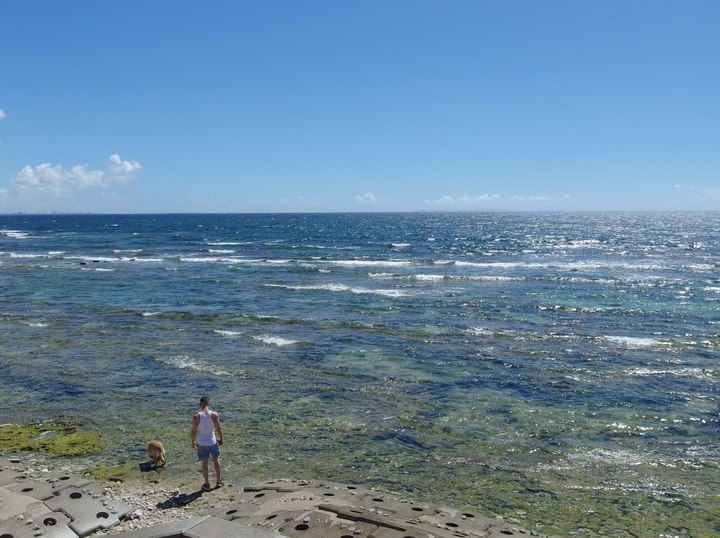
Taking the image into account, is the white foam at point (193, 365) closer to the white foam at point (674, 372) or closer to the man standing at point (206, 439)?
the man standing at point (206, 439)

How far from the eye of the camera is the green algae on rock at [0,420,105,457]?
15.1m

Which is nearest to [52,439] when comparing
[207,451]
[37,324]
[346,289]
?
[207,451]

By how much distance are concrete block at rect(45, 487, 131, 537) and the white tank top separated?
1.91 metres

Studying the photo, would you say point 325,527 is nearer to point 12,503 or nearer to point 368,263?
point 12,503

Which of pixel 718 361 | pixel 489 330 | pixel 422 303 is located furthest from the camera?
pixel 422 303

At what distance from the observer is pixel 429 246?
92188 mm

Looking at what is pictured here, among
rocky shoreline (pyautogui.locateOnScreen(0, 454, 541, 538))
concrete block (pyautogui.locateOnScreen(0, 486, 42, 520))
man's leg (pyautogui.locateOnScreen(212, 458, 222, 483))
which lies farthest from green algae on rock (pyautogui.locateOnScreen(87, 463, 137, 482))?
concrete block (pyautogui.locateOnScreen(0, 486, 42, 520))

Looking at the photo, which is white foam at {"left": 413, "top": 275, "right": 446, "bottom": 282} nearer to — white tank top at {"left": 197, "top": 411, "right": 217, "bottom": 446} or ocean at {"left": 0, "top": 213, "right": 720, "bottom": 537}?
ocean at {"left": 0, "top": 213, "right": 720, "bottom": 537}

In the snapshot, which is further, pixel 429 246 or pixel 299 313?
pixel 429 246

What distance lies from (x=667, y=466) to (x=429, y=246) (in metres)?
78.1

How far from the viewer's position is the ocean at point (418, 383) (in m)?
13.8

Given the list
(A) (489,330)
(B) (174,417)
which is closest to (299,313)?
(A) (489,330)

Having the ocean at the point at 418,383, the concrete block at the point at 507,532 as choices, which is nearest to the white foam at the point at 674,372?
the ocean at the point at 418,383

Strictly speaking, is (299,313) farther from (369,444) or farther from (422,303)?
→ (369,444)
